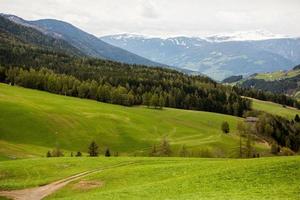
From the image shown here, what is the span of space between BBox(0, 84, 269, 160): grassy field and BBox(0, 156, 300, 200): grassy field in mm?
44151

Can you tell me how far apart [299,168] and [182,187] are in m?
11.8

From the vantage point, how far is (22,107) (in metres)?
152

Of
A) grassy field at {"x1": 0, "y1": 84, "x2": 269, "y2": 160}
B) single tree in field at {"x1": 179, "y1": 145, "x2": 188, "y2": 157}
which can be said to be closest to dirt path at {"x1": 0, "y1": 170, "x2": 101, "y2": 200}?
grassy field at {"x1": 0, "y1": 84, "x2": 269, "y2": 160}

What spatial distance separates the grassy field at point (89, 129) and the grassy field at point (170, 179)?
44.2m

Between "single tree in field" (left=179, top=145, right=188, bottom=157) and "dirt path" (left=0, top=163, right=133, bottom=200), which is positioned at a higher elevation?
"dirt path" (left=0, top=163, right=133, bottom=200)

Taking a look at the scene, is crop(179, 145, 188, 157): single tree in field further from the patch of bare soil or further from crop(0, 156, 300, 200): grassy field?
the patch of bare soil

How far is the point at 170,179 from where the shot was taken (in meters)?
49.2

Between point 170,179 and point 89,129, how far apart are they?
101129 millimetres

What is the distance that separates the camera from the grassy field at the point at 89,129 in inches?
5167

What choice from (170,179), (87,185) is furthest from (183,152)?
(170,179)

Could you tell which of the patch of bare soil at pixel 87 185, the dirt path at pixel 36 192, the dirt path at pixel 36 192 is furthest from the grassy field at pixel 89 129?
the patch of bare soil at pixel 87 185

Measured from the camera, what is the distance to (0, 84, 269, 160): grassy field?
13125 cm

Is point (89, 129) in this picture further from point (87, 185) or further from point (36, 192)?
point (36, 192)

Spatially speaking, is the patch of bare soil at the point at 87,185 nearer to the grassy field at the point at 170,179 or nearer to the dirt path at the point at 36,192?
the grassy field at the point at 170,179
